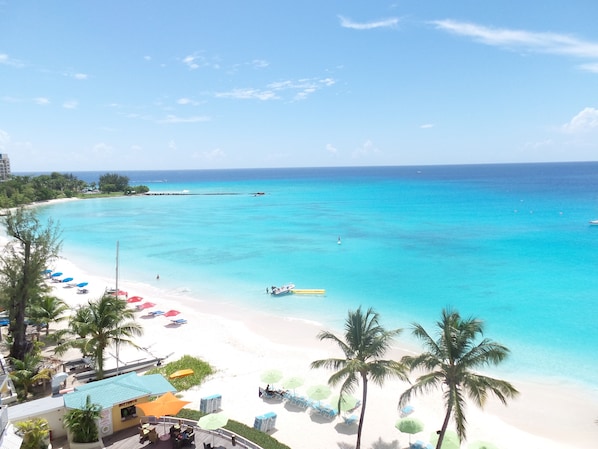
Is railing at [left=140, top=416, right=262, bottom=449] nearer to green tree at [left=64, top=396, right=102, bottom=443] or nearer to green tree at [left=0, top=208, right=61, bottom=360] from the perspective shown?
green tree at [left=64, top=396, right=102, bottom=443]

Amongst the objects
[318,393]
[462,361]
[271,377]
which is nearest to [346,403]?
[318,393]

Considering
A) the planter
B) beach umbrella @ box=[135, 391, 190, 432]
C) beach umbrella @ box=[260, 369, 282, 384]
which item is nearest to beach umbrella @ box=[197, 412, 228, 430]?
beach umbrella @ box=[135, 391, 190, 432]

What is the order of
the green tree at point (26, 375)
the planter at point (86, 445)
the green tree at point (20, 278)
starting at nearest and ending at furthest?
the planter at point (86, 445), the green tree at point (26, 375), the green tree at point (20, 278)

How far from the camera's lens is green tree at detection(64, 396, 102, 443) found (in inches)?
569

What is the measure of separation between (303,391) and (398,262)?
103ft

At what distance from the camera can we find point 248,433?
52.3 ft

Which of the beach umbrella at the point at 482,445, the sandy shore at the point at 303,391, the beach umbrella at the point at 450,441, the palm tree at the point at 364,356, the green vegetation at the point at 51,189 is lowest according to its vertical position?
the sandy shore at the point at 303,391

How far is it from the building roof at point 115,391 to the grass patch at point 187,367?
345cm

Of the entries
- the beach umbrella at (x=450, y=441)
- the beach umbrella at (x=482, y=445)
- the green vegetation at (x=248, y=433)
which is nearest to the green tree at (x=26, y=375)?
the green vegetation at (x=248, y=433)

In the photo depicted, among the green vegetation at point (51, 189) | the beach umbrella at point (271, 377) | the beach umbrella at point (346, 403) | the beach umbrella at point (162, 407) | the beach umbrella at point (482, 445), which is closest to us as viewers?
the beach umbrella at point (482, 445)

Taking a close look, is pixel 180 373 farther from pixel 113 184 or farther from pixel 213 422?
pixel 113 184

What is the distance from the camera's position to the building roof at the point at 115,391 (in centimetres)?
1531

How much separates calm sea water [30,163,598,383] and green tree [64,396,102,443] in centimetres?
1911

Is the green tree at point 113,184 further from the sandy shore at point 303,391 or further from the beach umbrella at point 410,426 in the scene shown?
the beach umbrella at point 410,426
